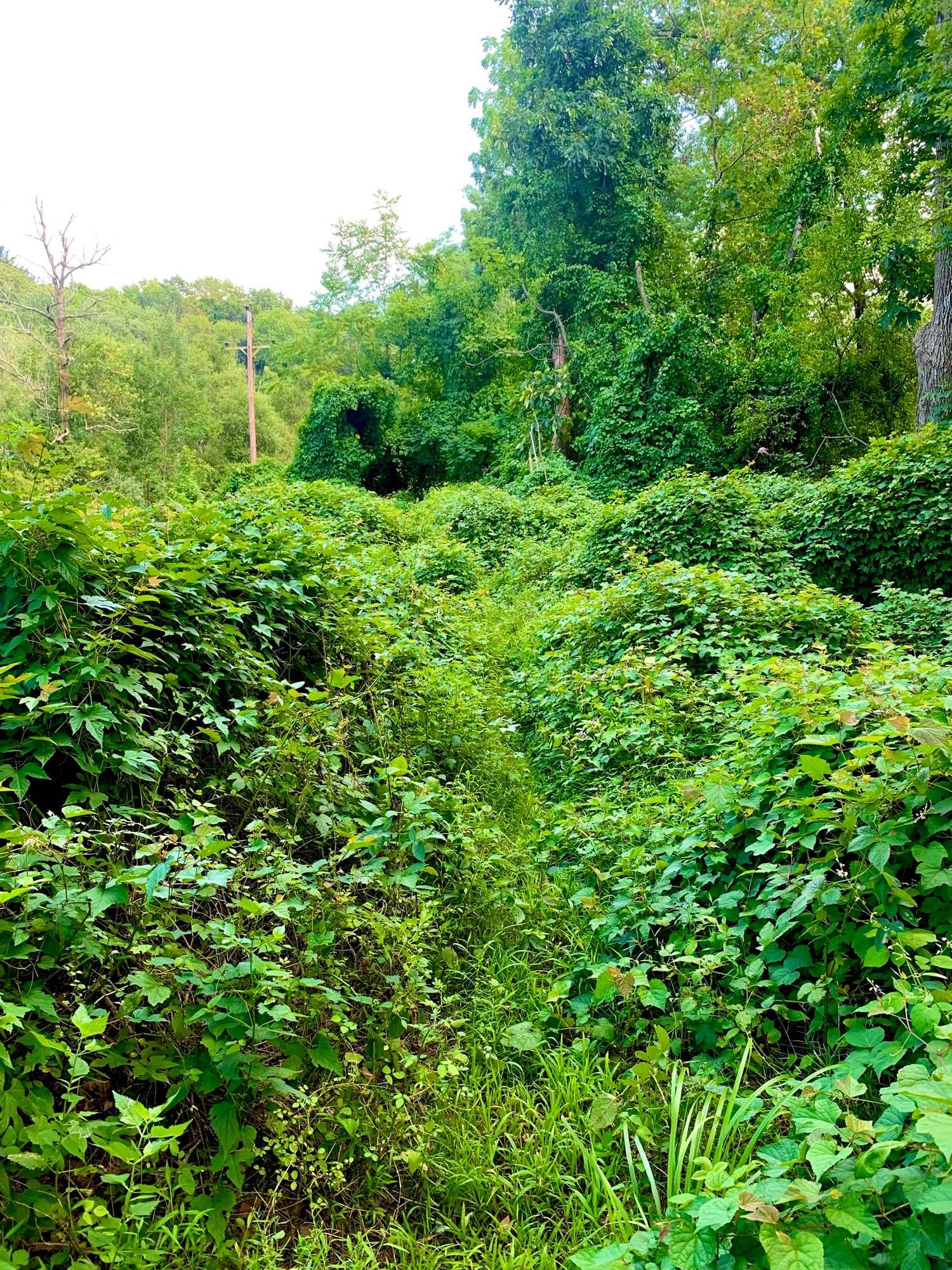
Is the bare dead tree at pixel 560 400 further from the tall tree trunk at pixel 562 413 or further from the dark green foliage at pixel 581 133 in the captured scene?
the dark green foliage at pixel 581 133

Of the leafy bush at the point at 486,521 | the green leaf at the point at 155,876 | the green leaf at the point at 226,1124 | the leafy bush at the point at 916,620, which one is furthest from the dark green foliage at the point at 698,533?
the green leaf at the point at 226,1124

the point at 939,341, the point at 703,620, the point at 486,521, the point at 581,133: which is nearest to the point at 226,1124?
the point at 703,620

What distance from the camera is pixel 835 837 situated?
2.13 metres

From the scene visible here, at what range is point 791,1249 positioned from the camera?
3.80 ft

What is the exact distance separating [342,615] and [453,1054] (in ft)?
6.84

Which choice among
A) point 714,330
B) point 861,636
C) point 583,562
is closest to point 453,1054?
point 861,636

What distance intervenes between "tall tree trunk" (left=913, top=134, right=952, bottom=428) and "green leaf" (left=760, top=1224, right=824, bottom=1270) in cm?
986

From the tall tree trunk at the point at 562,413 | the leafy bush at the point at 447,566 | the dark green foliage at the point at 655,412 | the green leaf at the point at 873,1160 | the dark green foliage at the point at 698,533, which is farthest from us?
the tall tree trunk at the point at 562,413

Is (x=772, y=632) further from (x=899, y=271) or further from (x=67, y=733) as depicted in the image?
(x=899, y=271)

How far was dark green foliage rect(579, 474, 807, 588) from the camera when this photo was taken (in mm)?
6031

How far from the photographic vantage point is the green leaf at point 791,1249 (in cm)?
114

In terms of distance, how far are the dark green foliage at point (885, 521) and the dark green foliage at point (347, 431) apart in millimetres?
14036

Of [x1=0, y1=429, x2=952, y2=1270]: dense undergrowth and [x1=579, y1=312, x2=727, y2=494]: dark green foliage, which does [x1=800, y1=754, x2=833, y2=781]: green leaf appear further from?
[x1=579, y1=312, x2=727, y2=494]: dark green foliage

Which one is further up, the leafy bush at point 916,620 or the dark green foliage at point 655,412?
the dark green foliage at point 655,412
